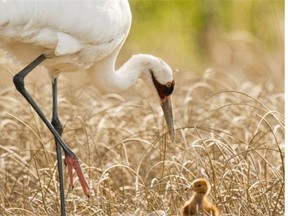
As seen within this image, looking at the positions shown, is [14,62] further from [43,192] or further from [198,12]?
[198,12]

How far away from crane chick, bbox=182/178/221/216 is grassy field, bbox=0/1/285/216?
0.34 feet

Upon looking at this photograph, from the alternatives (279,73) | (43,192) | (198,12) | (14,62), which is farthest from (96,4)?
(198,12)

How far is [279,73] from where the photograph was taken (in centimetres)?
1109

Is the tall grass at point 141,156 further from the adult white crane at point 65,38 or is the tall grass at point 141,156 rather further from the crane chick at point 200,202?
the adult white crane at point 65,38

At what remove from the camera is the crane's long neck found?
24.7ft

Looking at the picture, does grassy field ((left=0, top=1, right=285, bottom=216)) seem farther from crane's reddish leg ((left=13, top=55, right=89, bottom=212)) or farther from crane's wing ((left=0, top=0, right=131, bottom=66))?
crane's wing ((left=0, top=0, right=131, bottom=66))

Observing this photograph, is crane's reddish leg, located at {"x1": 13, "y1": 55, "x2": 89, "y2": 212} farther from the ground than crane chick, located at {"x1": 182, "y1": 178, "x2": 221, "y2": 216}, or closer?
farther from the ground

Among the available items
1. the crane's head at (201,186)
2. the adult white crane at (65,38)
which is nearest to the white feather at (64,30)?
the adult white crane at (65,38)

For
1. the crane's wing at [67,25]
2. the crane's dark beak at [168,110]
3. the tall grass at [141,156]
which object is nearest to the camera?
A: the crane's wing at [67,25]

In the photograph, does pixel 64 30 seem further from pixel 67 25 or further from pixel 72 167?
pixel 72 167

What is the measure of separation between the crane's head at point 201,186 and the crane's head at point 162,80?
0.92 m

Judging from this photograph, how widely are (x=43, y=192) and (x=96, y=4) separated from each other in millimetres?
1181

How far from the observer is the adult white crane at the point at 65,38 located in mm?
6586

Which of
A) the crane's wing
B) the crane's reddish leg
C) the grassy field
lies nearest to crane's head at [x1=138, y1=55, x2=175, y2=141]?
the grassy field
